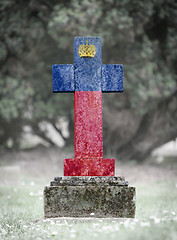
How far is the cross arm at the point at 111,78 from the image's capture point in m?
5.38

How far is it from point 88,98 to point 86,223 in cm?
178

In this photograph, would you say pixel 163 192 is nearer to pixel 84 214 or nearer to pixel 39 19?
pixel 84 214

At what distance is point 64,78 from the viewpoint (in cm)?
535

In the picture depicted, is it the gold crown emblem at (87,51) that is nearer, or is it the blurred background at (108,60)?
the gold crown emblem at (87,51)

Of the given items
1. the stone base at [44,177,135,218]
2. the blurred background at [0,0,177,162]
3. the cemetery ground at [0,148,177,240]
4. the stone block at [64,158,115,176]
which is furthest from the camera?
the blurred background at [0,0,177,162]

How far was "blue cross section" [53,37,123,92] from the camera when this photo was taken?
5.31m

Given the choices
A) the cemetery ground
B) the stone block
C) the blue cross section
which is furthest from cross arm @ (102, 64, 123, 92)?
the cemetery ground

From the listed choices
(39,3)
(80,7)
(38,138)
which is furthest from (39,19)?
(38,138)

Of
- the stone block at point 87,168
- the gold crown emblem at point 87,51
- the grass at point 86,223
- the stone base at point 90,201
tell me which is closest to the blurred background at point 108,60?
the grass at point 86,223

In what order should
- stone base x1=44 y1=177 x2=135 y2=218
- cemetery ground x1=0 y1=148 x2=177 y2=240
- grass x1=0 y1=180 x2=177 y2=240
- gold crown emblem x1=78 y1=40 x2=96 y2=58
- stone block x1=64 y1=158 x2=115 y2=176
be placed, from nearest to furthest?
grass x1=0 y1=180 x2=177 y2=240
cemetery ground x1=0 y1=148 x2=177 y2=240
stone base x1=44 y1=177 x2=135 y2=218
stone block x1=64 y1=158 x2=115 y2=176
gold crown emblem x1=78 y1=40 x2=96 y2=58

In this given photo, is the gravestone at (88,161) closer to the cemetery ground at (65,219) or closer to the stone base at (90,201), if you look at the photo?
the stone base at (90,201)

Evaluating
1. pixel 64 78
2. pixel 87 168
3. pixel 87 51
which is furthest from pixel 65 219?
pixel 87 51

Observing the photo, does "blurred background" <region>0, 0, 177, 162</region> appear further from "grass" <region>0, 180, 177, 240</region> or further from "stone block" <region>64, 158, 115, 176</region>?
"stone block" <region>64, 158, 115, 176</region>

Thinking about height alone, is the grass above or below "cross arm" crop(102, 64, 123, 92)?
below
